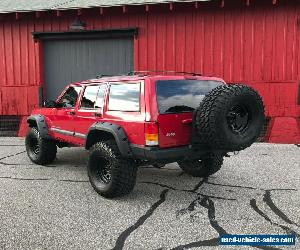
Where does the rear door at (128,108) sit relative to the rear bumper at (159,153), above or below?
above

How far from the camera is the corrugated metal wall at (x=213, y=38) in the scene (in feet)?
32.1

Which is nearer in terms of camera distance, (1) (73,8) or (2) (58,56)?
(1) (73,8)

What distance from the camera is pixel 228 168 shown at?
6.77m

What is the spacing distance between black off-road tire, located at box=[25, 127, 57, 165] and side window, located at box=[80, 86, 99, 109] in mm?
1600

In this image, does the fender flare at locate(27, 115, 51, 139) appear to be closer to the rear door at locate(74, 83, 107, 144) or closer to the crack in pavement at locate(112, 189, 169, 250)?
the rear door at locate(74, 83, 107, 144)

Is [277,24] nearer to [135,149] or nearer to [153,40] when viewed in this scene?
[153,40]

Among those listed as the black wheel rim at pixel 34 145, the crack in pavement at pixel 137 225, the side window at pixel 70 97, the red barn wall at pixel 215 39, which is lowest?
the crack in pavement at pixel 137 225

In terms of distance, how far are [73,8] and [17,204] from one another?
7.73m

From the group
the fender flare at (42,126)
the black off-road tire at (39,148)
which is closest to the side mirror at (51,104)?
the fender flare at (42,126)

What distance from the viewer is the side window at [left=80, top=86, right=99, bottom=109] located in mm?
5652

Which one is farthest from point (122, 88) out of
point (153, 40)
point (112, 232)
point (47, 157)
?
point (153, 40)

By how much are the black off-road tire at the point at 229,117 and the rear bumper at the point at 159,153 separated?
337mm

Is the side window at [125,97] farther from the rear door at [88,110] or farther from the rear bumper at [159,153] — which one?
the rear bumper at [159,153]

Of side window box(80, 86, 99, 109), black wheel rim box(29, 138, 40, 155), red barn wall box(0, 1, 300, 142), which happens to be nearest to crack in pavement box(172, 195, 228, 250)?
side window box(80, 86, 99, 109)
